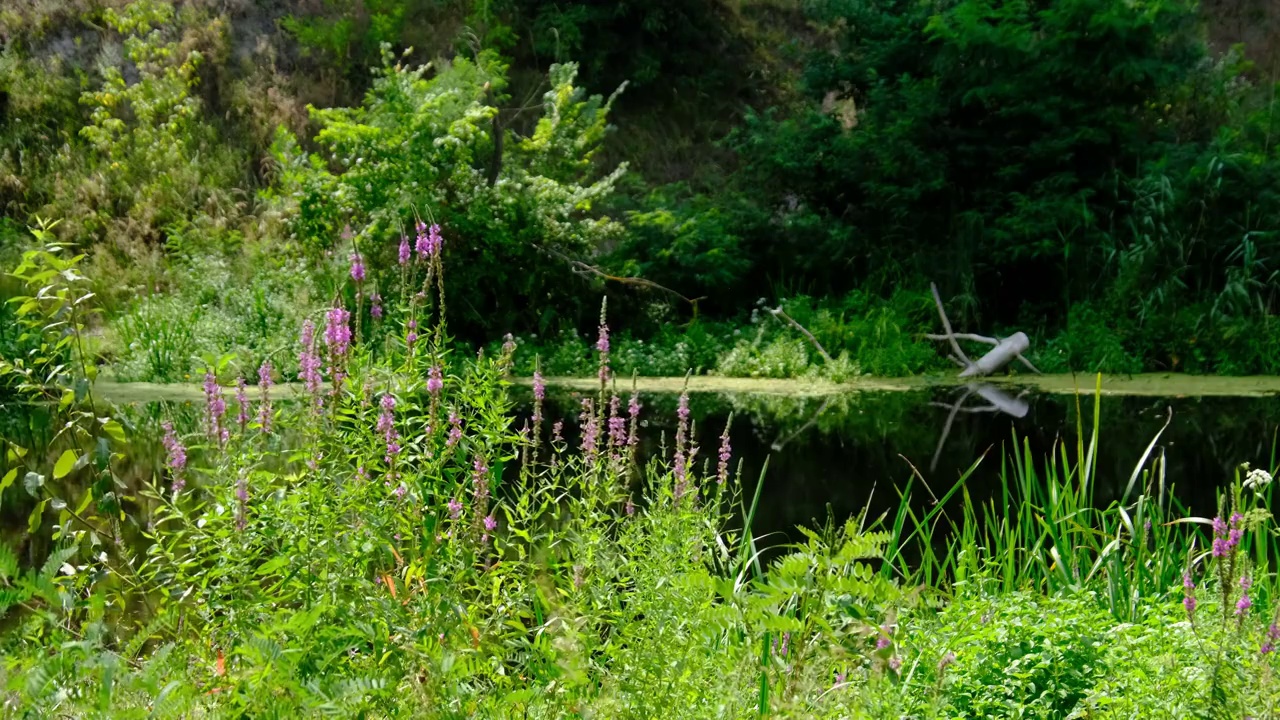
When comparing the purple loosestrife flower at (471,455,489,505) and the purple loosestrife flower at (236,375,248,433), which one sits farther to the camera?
the purple loosestrife flower at (236,375,248,433)

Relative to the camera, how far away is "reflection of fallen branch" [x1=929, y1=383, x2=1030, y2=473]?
284 inches

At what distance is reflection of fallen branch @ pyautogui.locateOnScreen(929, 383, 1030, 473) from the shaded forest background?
0.94 metres

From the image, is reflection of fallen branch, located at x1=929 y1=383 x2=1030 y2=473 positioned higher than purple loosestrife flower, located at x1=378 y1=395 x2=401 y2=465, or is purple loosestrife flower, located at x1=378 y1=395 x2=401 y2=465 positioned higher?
purple loosestrife flower, located at x1=378 y1=395 x2=401 y2=465

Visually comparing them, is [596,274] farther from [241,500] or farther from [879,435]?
[241,500]

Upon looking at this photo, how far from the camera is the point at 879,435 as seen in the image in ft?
21.9

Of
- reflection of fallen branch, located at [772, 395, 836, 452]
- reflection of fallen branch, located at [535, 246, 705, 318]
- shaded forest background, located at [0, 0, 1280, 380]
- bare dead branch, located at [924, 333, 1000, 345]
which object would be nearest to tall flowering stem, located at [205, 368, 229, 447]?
reflection of fallen branch, located at [772, 395, 836, 452]

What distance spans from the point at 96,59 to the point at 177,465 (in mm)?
11877

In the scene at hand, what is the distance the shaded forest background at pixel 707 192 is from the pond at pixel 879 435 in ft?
3.33

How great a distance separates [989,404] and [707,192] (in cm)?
495

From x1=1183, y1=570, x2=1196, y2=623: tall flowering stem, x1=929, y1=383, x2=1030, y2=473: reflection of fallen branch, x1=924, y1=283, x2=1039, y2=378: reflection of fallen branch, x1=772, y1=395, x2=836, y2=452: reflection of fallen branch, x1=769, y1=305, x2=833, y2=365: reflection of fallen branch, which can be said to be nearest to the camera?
x1=1183, y1=570, x2=1196, y2=623: tall flowering stem

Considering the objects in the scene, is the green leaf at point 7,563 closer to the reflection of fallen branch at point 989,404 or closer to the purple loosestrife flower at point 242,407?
the purple loosestrife flower at point 242,407

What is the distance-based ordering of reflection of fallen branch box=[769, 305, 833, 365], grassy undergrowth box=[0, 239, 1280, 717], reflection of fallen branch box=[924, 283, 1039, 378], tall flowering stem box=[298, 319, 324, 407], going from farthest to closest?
reflection of fallen branch box=[924, 283, 1039, 378]
reflection of fallen branch box=[769, 305, 833, 365]
tall flowering stem box=[298, 319, 324, 407]
grassy undergrowth box=[0, 239, 1280, 717]

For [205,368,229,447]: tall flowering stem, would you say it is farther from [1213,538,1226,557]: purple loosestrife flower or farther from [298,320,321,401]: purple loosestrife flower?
[1213,538,1226,557]: purple loosestrife flower

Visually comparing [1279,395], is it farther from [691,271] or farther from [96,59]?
[96,59]
